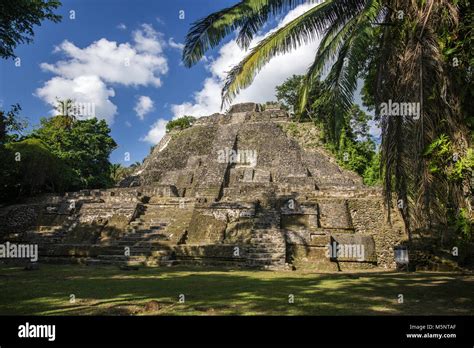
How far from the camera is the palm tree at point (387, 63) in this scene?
459 centimetres

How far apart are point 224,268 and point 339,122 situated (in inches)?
234

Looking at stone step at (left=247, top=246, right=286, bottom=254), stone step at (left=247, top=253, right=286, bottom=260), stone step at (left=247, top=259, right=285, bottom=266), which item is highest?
stone step at (left=247, top=246, right=286, bottom=254)

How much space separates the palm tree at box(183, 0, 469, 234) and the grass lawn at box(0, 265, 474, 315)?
1289mm

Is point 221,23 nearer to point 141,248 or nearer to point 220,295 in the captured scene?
point 220,295

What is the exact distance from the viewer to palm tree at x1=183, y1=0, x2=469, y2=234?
15.1 feet

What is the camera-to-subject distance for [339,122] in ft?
19.0

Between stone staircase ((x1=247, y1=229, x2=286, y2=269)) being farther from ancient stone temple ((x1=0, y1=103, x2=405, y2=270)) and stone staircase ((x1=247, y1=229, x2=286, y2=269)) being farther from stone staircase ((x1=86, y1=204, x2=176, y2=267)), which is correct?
stone staircase ((x1=86, y1=204, x2=176, y2=267))

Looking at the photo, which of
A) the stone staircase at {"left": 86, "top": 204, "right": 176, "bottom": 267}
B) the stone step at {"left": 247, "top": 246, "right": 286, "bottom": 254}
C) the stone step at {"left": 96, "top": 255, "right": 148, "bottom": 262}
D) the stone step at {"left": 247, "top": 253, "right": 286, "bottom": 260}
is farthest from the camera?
the stone step at {"left": 96, "top": 255, "right": 148, "bottom": 262}

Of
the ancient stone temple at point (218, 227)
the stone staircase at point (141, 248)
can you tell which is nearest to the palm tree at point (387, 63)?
the ancient stone temple at point (218, 227)

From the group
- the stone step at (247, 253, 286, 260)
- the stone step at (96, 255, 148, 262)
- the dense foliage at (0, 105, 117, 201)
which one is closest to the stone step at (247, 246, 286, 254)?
the stone step at (247, 253, 286, 260)

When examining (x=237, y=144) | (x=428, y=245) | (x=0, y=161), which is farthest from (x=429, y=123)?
(x=237, y=144)

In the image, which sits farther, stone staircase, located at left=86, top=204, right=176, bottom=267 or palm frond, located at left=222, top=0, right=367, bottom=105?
stone staircase, located at left=86, top=204, right=176, bottom=267

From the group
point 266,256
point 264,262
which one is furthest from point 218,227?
point 264,262
